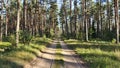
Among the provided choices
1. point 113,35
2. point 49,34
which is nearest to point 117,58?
Answer: point 113,35

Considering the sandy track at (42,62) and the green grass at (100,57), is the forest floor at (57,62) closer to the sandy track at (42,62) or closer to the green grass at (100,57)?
the sandy track at (42,62)

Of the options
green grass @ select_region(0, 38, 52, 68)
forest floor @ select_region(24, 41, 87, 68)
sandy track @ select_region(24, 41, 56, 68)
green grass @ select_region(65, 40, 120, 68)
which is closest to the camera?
green grass @ select_region(0, 38, 52, 68)

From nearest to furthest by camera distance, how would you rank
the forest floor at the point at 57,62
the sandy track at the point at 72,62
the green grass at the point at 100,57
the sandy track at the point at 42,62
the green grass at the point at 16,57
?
the green grass at the point at 16,57, the green grass at the point at 100,57, the sandy track at the point at 42,62, the forest floor at the point at 57,62, the sandy track at the point at 72,62

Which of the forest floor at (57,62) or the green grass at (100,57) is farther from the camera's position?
the forest floor at (57,62)

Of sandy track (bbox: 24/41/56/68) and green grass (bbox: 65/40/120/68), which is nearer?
green grass (bbox: 65/40/120/68)

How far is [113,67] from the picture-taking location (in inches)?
566

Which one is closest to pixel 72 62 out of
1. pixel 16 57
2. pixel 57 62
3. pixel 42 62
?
pixel 57 62

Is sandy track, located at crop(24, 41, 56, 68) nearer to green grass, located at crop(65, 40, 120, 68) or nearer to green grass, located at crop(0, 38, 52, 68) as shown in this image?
green grass, located at crop(0, 38, 52, 68)

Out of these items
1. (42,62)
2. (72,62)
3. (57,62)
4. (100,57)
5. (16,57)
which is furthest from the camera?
(100,57)

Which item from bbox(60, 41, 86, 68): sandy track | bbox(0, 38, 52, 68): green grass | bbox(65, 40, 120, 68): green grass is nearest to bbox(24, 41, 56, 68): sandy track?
bbox(0, 38, 52, 68): green grass

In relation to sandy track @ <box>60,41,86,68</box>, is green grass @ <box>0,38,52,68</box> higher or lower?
higher

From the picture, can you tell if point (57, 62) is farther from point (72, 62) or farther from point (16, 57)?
point (16, 57)

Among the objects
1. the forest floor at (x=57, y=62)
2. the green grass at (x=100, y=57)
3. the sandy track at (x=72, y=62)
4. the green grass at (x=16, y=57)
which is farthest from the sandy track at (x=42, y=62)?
the green grass at (x=100, y=57)

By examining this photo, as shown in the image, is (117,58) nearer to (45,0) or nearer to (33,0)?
(33,0)
